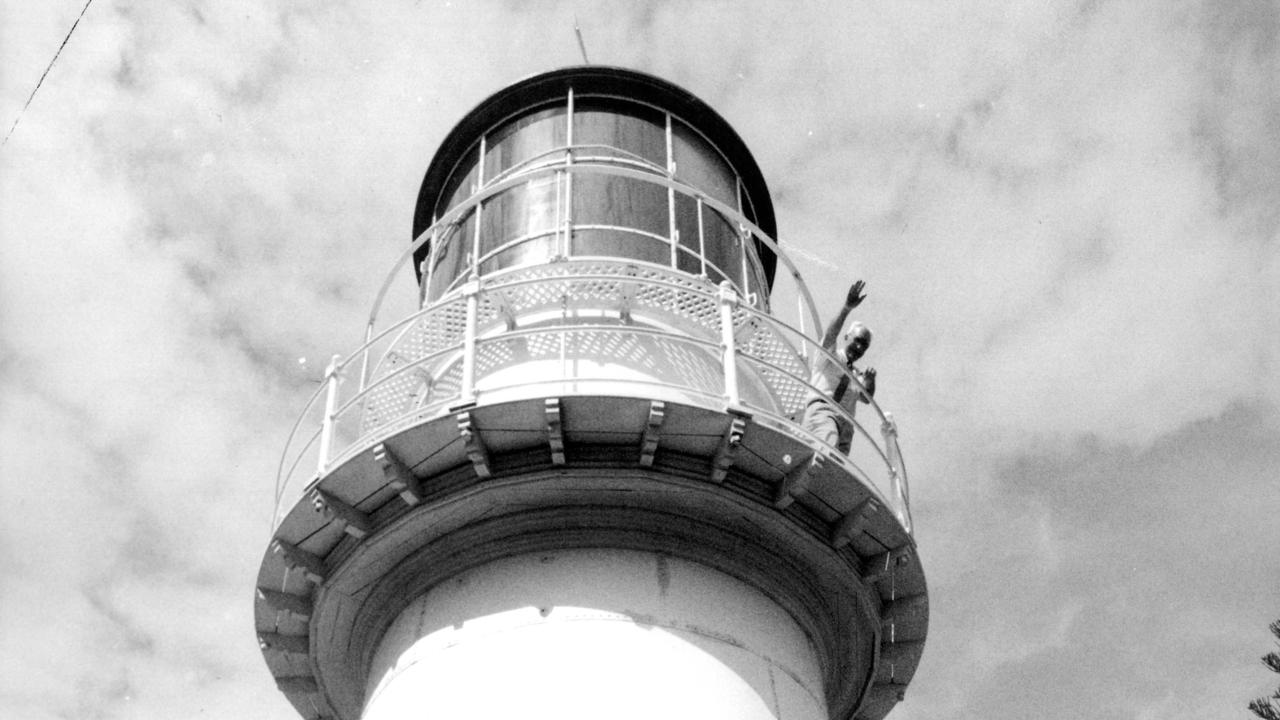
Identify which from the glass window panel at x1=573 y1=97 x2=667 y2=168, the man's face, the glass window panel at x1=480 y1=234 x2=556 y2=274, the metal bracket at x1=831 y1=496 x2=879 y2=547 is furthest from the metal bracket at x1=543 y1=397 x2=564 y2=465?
the glass window panel at x1=573 y1=97 x2=667 y2=168

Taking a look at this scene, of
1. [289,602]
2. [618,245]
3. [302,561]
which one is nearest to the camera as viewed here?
[302,561]

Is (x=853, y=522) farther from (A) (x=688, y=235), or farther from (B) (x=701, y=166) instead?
(B) (x=701, y=166)

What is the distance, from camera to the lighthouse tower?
10352 millimetres

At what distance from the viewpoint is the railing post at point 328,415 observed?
11109mm

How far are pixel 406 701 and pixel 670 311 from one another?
167 inches

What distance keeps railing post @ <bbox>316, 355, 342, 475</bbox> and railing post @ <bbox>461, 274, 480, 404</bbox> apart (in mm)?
1298

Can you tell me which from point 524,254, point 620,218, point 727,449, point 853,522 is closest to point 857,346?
point 853,522

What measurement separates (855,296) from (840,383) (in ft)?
2.84

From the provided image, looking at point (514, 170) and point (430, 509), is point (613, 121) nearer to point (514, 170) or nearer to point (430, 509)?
point (514, 170)

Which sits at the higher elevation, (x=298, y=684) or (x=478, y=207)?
(x=478, y=207)

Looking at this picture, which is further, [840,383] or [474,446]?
[840,383]

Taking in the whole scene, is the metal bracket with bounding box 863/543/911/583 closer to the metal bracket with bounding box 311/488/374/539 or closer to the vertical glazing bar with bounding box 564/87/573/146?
the metal bracket with bounding box 311/488/374/539

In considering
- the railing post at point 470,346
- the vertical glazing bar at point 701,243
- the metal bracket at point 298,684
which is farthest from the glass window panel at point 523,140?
the metal bracket at point 298,684

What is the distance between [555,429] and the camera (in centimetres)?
1041
